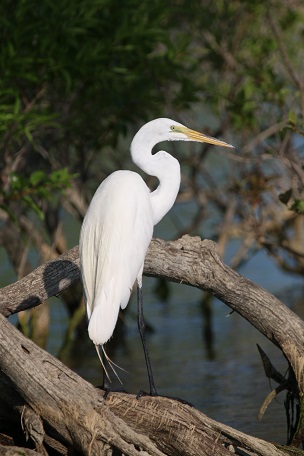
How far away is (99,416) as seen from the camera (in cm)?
452

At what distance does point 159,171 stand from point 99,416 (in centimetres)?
136

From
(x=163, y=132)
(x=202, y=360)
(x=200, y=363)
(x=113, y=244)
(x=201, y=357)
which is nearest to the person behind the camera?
(x=113, y=244)

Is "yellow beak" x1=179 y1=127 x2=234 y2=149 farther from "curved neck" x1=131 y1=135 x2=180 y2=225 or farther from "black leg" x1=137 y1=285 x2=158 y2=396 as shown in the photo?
"black leg" x1=137 y1=285 x2=158 y2=396

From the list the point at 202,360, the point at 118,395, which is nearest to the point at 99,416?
the point at 118,395

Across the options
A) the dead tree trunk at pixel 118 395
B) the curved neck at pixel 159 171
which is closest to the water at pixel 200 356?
the dead tree trunk at pixel 118 395

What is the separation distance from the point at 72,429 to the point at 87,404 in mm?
142

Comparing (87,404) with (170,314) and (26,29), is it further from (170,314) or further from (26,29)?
(170,314)

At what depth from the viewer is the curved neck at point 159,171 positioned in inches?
203

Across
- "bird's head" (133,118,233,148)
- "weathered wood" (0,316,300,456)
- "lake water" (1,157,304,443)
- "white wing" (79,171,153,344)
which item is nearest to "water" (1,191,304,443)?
"lake water" (1,157,304,443)

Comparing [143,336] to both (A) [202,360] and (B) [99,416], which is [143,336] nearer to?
(B) [99,416]

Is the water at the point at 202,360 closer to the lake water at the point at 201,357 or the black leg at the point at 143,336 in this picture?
the lake water at the point at 201,357

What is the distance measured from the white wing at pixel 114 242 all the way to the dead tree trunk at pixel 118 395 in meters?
0.36

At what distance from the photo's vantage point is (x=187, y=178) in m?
11.1

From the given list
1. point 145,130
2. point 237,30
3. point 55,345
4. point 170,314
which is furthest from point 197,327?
point 145,130
